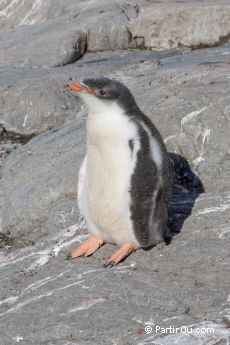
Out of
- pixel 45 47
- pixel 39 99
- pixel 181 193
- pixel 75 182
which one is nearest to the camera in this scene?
pixel 181 193

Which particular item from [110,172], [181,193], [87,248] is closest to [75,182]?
[181,193]

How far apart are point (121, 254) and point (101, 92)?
1110 mm

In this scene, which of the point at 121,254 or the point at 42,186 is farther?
the point at 42,186

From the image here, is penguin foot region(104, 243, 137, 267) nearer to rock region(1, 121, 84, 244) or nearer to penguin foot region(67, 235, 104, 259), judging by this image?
penguin foot region(67, 235, 104, 259)

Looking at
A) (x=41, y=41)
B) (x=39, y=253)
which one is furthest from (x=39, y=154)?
(x=41, y=41)

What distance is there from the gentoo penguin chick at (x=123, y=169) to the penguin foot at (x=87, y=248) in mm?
173

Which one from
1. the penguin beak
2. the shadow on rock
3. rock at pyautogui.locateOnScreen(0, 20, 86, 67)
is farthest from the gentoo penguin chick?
rock at pyautogui.locateOnScreen(0, 20, 86, 67)

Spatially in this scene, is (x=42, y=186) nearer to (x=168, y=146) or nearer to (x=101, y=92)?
(x=168, y=146)

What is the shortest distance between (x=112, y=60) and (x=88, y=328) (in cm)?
690

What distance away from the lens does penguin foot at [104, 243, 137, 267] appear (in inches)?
182

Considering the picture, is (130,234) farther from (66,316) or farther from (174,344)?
(174,344)

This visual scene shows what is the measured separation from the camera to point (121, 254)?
183 inches

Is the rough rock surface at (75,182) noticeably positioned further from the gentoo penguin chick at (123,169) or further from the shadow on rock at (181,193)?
the gentoo penguin chick at (123,169)

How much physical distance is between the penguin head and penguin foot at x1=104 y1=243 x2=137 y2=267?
0.94 m
